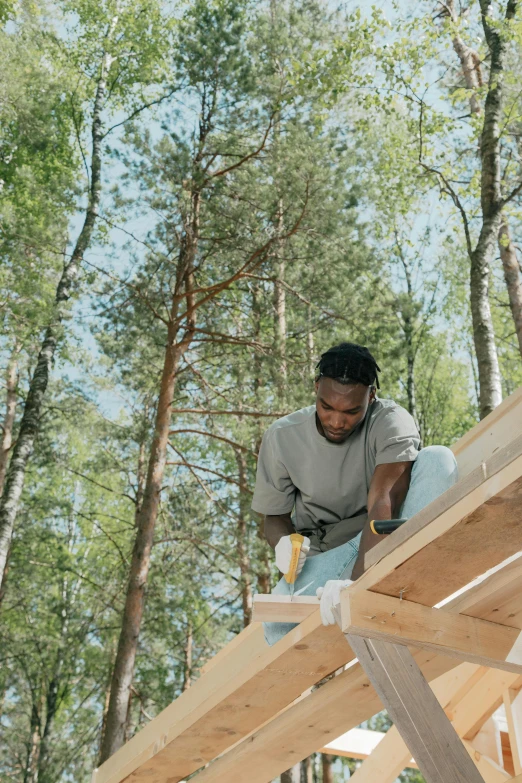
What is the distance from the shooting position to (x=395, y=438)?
6.77ft

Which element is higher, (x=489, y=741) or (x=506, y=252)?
(x=506, y=252)

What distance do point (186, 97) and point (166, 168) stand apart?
1.48 metres

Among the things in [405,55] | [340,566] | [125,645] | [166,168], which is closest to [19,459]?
[125,645]

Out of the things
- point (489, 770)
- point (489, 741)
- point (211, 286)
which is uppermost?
point (211, 286)

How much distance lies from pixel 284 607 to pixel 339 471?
526 mm

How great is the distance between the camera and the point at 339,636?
70.7 inches

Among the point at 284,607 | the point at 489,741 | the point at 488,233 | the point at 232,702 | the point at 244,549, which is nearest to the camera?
the point at 284,607

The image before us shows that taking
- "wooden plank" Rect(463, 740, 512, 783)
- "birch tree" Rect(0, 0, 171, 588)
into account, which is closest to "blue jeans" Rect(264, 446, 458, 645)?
"wooden plank" Rect(463, 740, 512, 783)

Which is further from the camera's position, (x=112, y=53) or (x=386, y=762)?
(x=112, y=53)

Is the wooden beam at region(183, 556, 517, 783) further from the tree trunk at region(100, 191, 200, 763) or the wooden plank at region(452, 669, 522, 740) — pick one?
the tree trunk at region(100, 191, 200, 763)

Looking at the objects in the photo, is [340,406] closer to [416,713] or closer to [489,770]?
[416,713]

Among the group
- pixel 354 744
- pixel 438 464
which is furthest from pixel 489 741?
pixel 438 464

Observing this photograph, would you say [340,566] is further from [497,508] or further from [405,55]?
[405,55]

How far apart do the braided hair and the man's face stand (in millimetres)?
19
